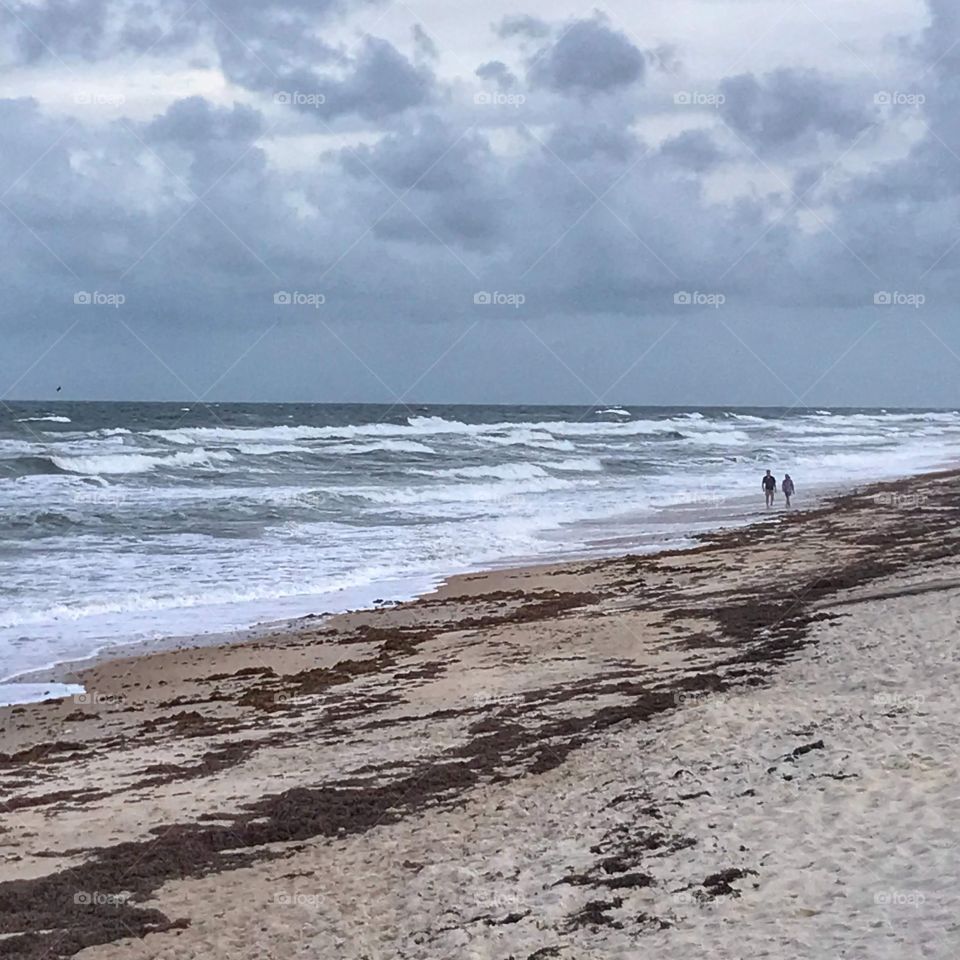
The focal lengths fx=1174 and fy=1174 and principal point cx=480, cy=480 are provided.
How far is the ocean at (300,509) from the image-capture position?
18.3 m

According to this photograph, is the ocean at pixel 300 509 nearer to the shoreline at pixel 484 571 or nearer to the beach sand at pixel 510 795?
the shoreline at pixel 484 571

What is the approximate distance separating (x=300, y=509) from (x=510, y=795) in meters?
23.6

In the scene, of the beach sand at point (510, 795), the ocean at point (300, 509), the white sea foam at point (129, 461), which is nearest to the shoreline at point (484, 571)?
the ocean at point (300, 509)

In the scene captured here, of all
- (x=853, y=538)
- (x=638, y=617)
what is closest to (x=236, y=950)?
(x=638, y=617)

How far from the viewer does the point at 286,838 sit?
27.0ft

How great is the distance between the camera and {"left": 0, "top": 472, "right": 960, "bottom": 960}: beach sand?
21.0 ft

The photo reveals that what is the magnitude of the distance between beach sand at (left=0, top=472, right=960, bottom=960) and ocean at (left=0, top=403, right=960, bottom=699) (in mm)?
3765

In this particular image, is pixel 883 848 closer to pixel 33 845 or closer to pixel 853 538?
pixel 33 845

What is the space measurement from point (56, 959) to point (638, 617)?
34.4 ft

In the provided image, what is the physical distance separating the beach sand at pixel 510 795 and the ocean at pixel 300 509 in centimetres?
376

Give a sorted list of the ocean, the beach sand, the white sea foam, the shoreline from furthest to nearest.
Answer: the white sea foam
the ocean
the shoreline
the beach sand

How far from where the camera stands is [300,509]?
3173 cm

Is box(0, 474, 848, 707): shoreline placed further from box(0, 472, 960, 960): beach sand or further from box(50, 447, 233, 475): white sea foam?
box(50, 447, 233, 475): white sea foam

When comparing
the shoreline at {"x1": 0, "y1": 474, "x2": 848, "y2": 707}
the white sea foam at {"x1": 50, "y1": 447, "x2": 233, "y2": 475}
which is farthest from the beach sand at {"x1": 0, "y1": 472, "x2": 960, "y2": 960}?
the white sea foam at {"x1": 50, "y1": 447, "x2": 233, "y2": 475}
